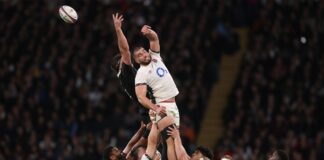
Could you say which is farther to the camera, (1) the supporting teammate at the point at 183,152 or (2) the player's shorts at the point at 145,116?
(2) the player's shorts at the point at 145,116

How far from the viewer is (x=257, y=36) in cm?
2558

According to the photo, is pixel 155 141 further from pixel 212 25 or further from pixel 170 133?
pixel 212 25

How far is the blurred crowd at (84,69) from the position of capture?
2306 centimetres

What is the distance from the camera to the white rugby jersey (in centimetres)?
1443

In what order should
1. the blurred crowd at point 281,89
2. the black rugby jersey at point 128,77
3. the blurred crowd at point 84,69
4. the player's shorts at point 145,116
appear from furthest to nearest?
1. the blurred crowd at point 84,69
2. the blurred crowd at point 281,89
3. the player's shorts at point 145,116
4. the black rugby jersey at point 128,77

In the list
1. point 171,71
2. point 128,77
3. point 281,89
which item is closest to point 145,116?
point 128,77

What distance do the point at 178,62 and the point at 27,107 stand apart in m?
4.31

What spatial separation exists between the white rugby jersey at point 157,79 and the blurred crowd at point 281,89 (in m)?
7.37

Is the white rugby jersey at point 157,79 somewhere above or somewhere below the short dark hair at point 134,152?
above

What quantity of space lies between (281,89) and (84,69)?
5601mm

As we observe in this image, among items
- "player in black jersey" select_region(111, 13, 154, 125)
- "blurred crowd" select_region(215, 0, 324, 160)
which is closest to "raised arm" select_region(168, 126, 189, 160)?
"player in black jersey" select_region(111, 13, 154, 125)

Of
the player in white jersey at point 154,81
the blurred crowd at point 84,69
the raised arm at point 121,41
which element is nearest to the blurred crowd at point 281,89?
the blurred crowd at point 84,69

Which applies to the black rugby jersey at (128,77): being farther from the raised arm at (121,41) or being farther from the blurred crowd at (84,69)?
the blurred crowd at (84,69)

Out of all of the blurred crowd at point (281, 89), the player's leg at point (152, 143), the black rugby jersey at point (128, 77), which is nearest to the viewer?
the player's leg at point (152, 143)
